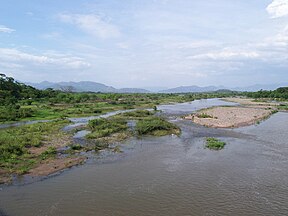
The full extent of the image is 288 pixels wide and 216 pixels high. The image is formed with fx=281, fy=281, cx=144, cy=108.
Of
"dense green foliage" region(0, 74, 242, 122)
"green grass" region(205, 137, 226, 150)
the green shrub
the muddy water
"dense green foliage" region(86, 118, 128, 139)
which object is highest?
A: "dense green foliage" region(0, 74, 242, 122)

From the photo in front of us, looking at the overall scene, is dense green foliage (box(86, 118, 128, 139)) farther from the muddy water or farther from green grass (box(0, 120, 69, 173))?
the muddy water

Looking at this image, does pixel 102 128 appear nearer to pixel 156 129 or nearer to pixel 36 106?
pixel 156 129

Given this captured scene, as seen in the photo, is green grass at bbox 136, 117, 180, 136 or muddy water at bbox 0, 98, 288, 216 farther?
green grass at bbox 136, 117, 180, 136

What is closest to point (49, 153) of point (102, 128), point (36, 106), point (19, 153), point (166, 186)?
point (19, 153)

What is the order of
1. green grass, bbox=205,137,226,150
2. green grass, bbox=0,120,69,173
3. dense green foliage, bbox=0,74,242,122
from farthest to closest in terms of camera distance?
dense green foliage, bbox=0,74,242,122 → green grass, bbox=205,137,226,150 → green grass, bbox=0,120,69,173

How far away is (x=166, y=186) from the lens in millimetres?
18297

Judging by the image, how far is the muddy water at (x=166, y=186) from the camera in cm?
1546

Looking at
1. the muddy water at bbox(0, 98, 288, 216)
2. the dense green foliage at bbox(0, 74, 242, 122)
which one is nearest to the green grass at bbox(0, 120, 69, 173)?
the muddy water at bbox(0, 98, 288, 216)

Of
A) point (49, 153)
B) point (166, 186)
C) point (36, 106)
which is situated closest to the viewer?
point (166, 186)

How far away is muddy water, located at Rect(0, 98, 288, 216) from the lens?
15461mm

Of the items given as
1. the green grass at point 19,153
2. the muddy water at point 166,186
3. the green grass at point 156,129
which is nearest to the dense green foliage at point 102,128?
the green grass at point 156,129

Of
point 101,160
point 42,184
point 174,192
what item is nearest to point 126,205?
point 174,192

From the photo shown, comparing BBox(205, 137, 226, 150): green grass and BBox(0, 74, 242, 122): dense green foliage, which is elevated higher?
BBox(0, 74, 242, 122): dense green foliage

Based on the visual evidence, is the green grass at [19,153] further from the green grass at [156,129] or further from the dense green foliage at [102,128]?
the green grass at [156,129]
